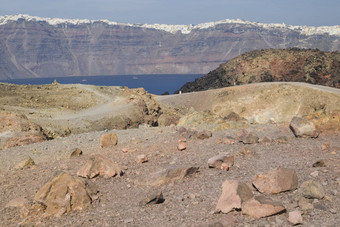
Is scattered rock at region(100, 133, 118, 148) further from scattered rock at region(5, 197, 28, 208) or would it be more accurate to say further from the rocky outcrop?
the rocky outcrop

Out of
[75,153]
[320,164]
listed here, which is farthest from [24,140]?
[320,164]

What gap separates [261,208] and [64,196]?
4382 mm

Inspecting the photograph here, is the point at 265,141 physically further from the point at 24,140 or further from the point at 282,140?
the point at 24,140

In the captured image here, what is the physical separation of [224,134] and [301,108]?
1239 inches

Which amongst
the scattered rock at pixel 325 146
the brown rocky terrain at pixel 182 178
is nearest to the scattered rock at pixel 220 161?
Result: the brown rocky terrain at pixel 182 178

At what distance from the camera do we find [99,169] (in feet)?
37.6

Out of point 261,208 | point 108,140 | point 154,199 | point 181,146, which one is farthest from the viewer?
point 108,140

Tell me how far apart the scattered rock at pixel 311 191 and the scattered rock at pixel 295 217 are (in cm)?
89

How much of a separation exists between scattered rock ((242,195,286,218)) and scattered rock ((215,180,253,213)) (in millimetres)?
176

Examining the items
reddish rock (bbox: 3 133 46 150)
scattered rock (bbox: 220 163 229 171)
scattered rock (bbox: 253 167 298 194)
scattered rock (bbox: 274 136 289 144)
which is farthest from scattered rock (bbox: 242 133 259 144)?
reddish rock (bbox: 3 133 46 150)

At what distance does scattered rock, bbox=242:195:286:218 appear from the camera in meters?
7.65

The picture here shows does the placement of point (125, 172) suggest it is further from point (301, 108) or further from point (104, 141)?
point (301, 108)

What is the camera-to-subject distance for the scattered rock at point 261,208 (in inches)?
301

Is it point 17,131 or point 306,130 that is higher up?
point 306,130
